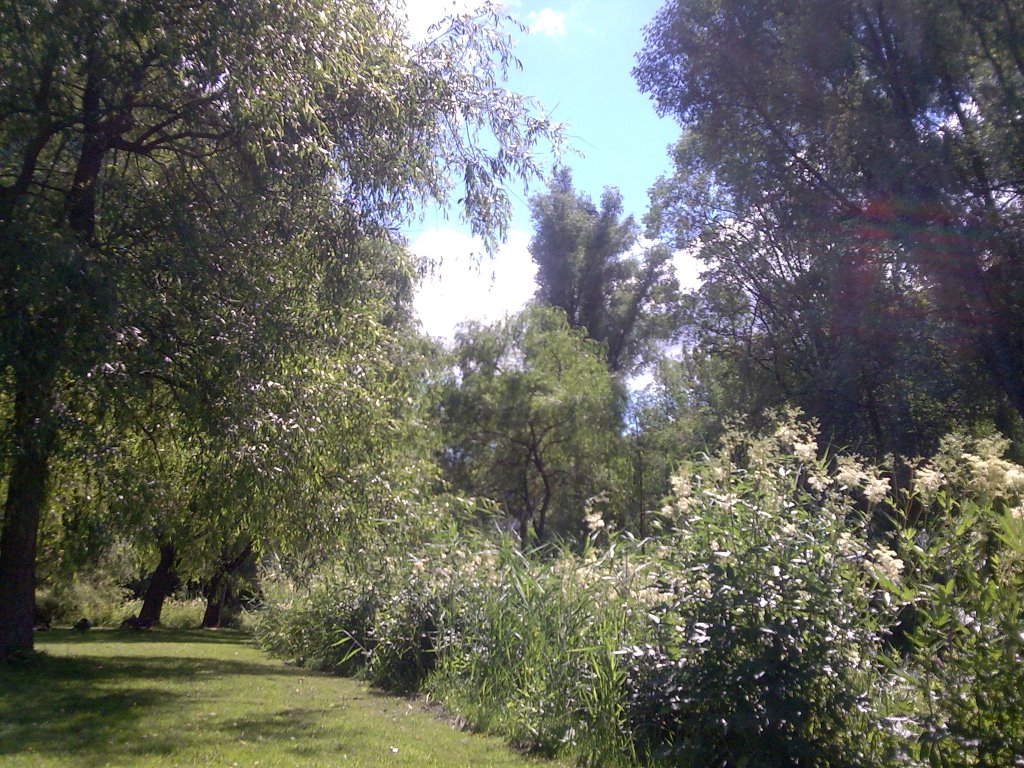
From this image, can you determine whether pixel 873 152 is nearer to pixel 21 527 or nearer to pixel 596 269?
pixel 21 527

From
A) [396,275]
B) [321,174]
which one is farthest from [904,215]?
[321,174]

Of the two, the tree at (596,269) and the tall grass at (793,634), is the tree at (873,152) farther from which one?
the tree at (596,269)

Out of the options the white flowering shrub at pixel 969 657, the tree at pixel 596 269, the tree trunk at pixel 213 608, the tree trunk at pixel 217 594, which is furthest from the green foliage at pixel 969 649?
the tree at pixel 596 269

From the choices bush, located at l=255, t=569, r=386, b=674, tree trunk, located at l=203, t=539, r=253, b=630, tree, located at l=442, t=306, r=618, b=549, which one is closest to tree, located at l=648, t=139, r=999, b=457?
tree, located at l=442, t=306, r=618, b=549

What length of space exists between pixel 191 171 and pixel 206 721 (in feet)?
21.3

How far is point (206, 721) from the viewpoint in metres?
8.70

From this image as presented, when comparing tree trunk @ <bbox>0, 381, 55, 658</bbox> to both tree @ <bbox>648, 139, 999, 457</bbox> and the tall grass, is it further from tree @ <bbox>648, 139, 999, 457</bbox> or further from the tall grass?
tree @ <bbox>648, 139, 999, 457</bbox>

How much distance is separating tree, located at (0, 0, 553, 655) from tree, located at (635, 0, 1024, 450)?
26.3 ft

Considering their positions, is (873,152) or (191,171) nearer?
(191,171)

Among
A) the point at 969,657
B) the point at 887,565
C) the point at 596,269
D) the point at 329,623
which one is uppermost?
the point at 596,269

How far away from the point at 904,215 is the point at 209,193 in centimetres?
1216

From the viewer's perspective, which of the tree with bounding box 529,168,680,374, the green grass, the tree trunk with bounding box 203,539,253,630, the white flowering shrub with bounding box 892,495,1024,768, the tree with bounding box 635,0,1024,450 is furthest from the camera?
the tree with bounding box 529,168,680,374

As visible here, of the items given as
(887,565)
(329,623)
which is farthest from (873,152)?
(329,623)

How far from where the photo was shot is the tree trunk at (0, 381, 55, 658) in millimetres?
9352
